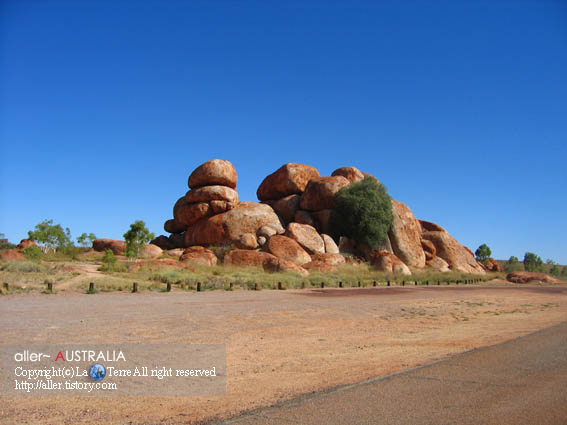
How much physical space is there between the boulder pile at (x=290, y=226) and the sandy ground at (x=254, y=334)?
60.2 ft

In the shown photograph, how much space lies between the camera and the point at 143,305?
41.0 ft

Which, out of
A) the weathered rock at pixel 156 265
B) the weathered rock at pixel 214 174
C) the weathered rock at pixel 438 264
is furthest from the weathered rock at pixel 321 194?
the weathered rock at pixel 156 265

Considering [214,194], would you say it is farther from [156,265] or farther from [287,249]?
[156,265]

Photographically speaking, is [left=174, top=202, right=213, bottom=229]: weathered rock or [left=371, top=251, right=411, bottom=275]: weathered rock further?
[left=174, top=202, right=213, bottom=229]: weathered rock

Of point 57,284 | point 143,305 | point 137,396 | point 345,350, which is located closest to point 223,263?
point 57,284

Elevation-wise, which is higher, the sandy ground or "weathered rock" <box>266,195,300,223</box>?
"weathered rock" <box>266,195,300,223</box>

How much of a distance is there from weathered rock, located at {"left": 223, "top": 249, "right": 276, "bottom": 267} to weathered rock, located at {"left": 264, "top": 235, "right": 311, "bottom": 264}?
7.94 ft

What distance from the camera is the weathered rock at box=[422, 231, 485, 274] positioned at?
152ft

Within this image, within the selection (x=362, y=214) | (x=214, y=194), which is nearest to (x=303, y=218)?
(x=362, y=214)

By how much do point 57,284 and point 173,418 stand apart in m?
14.2

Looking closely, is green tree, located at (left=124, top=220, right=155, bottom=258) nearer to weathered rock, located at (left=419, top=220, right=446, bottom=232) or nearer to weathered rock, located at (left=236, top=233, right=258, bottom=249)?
weathered rock, located at (left=236, top=233, right=258, bottom=249)

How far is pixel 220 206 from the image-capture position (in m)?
40.1

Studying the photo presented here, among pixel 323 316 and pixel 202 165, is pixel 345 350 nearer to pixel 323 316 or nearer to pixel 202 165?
pixel 323 316

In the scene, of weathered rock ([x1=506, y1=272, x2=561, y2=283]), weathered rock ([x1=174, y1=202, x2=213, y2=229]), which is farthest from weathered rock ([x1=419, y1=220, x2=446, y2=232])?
weathered rock ([x1=174, y1=202, x2=213, y2=229])
